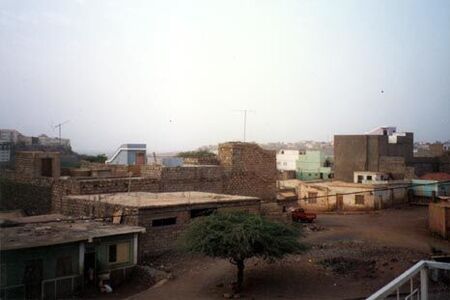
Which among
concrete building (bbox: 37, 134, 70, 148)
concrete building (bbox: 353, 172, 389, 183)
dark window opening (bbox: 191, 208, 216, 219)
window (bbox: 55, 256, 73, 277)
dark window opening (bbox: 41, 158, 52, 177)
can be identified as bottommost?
window (bbox: 55, 256, 73, 277)

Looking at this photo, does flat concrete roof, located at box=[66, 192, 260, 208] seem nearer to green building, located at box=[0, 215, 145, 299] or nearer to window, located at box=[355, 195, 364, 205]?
green building, located at box=[0, 215, 145, 299]

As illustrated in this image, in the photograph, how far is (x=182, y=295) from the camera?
15156mm

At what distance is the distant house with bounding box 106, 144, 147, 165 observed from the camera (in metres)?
43.0

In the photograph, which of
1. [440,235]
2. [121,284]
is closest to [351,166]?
[440,235]

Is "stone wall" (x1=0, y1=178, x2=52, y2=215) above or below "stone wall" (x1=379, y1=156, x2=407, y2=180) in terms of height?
below

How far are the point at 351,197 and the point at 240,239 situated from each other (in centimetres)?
2499

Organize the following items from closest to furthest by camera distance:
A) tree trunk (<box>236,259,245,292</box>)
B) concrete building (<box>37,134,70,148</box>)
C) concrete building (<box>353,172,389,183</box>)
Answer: tree trunk (<box>236,259,245,292</box>), concrete building (<box>353,172,389,183</box>), concrete building (<box>37,134,70,148</box>)

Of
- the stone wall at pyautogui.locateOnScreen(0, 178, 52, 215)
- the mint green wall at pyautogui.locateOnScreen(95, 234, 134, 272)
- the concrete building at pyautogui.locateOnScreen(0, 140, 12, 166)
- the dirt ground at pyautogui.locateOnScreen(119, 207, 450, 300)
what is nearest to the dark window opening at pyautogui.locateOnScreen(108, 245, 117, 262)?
the mint green wall at pyautogui.locateOnScreen(95, 234, 134, 272)

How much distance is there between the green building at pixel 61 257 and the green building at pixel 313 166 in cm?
4746

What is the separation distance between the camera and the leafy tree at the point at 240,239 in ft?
50.0

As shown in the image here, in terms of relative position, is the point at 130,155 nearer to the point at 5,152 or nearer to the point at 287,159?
the point at 5,152

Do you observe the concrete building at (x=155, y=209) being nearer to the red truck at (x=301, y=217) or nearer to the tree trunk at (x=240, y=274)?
the tree trunk at (x=240, y=274)

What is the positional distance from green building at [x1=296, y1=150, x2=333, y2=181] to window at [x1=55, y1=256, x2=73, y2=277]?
49.5 meters

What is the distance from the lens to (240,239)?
1513cm
